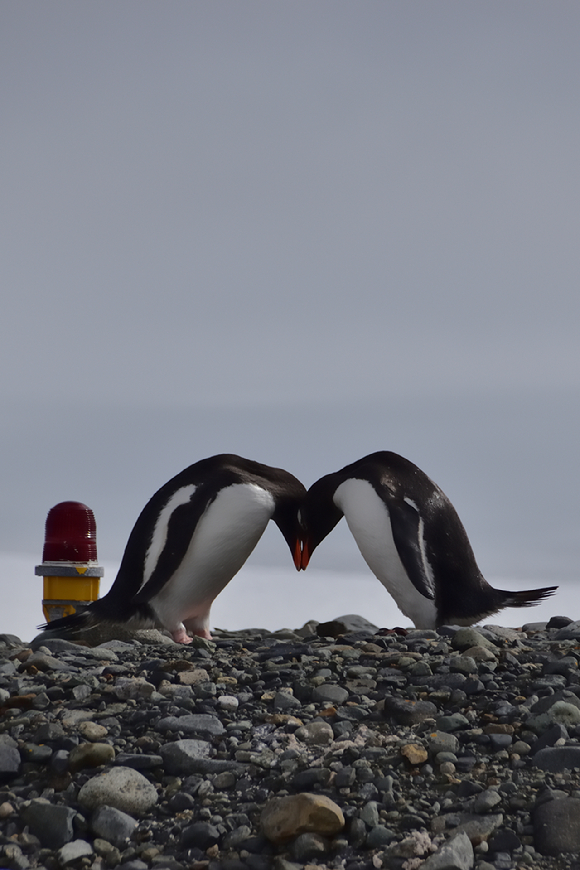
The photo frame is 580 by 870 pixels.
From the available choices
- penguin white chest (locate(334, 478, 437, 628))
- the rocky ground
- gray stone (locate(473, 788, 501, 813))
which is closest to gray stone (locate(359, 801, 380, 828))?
the rocky ground

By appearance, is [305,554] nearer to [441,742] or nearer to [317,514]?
[317,514]

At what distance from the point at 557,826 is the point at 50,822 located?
153 centimetres

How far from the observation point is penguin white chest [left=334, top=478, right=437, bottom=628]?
17.8 ft

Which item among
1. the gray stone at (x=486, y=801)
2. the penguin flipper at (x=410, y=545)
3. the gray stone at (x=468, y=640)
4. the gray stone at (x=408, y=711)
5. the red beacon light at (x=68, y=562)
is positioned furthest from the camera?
the red beacon light at (x=68, y=562)

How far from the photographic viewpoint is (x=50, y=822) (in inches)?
108

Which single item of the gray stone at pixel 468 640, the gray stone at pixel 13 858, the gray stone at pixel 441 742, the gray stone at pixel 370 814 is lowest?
the gray stone at pixel 13 858

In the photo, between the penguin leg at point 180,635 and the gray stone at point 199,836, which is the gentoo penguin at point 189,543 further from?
the gray stone at point 199,836

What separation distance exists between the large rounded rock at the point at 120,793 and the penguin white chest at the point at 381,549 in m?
2.79

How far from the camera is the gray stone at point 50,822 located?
2.70m

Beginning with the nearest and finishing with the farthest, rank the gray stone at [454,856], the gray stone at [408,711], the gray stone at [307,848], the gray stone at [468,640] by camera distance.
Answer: the gray stone at [454,856]
the gray stone at [307,848]
the gray stone at [408,711]
the gray stone at [468,640]

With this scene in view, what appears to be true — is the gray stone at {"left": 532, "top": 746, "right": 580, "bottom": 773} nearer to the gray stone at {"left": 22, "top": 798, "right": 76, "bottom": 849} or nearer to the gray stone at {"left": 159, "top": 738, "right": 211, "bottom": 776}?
the gray stone at {"left": 159, "top": 738, "right": 211, "bottom": 776}

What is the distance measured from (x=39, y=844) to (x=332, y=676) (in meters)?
1.45

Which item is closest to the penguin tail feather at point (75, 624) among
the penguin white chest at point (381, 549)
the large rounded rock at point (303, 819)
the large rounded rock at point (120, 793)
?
the penguin white chest at point (381, 549)

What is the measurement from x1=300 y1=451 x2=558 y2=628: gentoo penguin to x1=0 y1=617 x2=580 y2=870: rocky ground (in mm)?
1266
